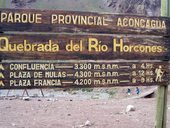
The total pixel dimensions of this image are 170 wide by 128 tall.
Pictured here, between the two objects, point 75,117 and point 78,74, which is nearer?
point 78,74

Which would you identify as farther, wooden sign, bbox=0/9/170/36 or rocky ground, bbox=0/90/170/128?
rocky ground, bbox=0/90/170/128

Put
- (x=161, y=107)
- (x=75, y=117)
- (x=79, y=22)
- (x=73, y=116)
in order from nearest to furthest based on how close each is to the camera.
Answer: (x=79, y=22) < (x=161, y=107) < (x=75, y=117) < (x=73, y=116)

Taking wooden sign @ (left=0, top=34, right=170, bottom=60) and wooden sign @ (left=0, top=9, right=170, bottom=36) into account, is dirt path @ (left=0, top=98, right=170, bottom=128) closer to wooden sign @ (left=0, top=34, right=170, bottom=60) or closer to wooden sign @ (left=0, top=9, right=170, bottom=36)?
wooden sign @ (left=0, top=34, right=170, bottom=60)

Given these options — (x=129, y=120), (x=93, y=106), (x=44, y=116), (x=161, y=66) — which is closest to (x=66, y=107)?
(x=93, y=106)

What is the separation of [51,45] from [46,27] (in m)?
0.22

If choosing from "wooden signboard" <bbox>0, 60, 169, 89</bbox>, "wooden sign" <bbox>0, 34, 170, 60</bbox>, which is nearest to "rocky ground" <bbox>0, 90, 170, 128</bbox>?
"wooden signboard" <bbox>0, 60, 169, 89</bbox>

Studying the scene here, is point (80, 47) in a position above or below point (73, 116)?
above

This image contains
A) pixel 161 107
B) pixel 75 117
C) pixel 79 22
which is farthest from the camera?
pixel 75 117

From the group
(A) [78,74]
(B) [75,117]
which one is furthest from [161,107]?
(B) [75,117]

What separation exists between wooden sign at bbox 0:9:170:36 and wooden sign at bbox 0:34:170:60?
83 mm

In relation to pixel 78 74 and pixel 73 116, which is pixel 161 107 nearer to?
pixel 78 74

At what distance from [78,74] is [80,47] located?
1.07ft

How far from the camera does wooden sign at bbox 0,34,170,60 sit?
4688 mm

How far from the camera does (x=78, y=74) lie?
492 cm
